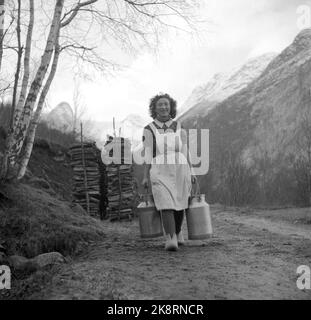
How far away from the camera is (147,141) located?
4.85 metres

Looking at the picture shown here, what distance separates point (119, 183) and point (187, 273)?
9.04 meters

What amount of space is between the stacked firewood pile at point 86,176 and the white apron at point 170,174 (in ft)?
27.0

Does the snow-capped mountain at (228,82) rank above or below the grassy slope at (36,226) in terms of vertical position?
above

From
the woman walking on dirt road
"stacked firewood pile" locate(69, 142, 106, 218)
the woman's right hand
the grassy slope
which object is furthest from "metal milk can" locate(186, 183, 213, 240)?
"stacked firewood pile" locate(69, 142, 106, 218)

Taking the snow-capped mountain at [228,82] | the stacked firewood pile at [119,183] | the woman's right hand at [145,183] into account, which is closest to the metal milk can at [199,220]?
the woman's right hand at [145,183]

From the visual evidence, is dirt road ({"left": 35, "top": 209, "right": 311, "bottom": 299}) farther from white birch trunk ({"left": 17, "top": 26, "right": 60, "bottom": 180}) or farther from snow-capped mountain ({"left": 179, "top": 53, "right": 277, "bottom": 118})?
snow-capped mountain ({"left": 179, "top": 53, "right": 277, "bottom": 118})

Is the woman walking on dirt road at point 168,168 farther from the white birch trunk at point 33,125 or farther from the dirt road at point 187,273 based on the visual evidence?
the white birch trunk at point 33,125

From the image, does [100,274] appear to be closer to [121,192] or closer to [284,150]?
[121,192]

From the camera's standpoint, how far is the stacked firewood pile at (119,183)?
12266mm

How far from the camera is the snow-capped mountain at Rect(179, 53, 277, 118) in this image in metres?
114

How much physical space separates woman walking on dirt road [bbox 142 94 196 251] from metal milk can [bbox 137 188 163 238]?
0.20 meters

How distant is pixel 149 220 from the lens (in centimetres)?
483

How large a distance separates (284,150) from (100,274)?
46.6 metres

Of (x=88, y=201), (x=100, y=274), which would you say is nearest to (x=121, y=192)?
(x=88, y=201)
